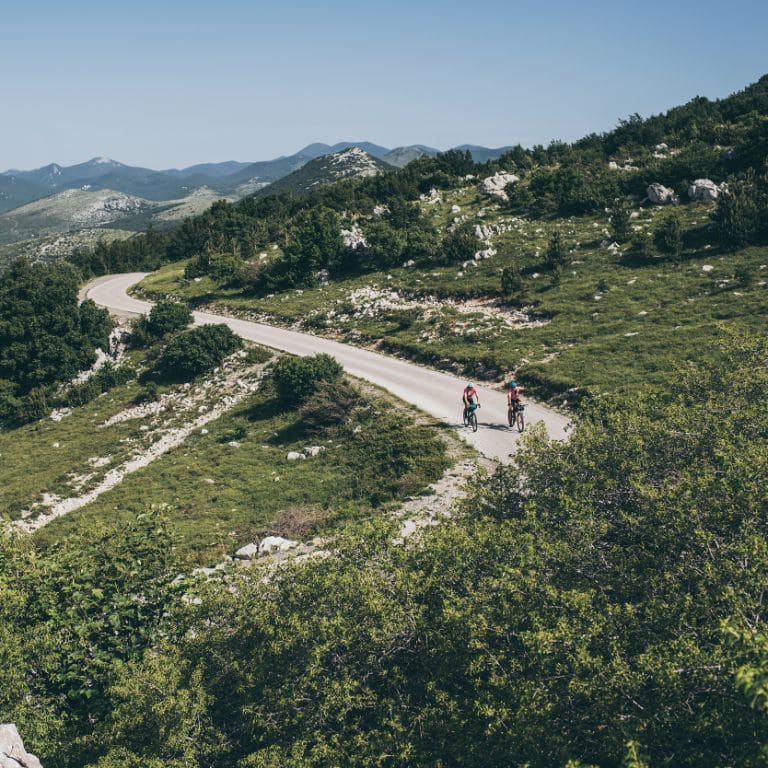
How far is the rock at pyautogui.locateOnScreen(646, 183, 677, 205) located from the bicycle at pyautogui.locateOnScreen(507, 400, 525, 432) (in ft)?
124

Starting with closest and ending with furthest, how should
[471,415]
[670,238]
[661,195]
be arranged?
A: [471,415]
[670,238]
[661,195]

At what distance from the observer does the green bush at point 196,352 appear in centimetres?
4572

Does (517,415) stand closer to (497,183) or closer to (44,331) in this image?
(44,331)

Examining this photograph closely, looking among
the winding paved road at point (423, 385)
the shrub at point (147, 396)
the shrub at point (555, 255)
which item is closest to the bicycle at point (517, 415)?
the winding paved road at point (423, 385)

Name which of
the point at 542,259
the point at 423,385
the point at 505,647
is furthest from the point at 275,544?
the point at 542,259

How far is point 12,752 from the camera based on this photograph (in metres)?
10.5

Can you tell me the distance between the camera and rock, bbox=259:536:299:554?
72.1 ft

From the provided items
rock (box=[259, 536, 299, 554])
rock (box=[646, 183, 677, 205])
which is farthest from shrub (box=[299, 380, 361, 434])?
rock (box=[646, 183, 677, 205])

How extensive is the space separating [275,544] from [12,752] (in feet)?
40.0

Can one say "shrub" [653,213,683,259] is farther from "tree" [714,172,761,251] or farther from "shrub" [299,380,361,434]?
"shrub" [299,380,361,434]

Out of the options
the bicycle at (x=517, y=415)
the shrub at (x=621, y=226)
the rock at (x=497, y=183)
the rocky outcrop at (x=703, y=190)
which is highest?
the rock at (x=497, y=183)

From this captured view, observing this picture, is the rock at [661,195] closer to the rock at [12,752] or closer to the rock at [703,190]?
the rock at [703,190]

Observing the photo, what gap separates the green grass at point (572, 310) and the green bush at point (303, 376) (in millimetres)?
7660

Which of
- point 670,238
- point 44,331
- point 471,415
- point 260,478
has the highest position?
point 670,238
